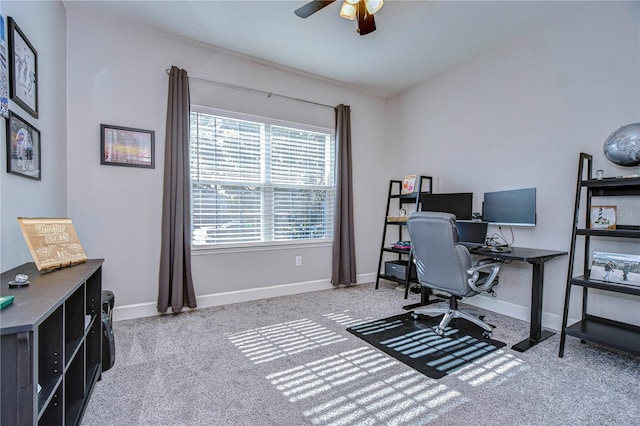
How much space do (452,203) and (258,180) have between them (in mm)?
2222

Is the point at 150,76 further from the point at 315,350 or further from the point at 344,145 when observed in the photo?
the point at 315,350

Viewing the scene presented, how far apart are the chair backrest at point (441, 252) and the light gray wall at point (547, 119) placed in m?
0.92

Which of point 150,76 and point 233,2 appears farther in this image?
point 150,76

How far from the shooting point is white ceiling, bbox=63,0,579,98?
8.44 ft

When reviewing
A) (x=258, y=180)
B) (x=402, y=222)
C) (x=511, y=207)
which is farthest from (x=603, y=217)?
(x=258, y=180)

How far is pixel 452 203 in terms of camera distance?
11.0ft

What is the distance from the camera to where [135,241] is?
2.93 m

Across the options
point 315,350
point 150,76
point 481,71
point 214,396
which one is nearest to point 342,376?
point 315,350

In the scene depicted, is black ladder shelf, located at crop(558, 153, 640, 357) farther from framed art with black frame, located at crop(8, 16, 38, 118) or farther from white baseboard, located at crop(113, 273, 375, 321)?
framed art with black frame, located at crop(8, 16, 38, 118)

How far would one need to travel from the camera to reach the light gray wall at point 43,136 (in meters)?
1.58

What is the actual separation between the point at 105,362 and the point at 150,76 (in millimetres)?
2538

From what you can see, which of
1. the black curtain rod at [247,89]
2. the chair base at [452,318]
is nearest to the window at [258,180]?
the black curtain rod at [247,89]

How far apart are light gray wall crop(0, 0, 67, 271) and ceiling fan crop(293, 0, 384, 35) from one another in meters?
1.71

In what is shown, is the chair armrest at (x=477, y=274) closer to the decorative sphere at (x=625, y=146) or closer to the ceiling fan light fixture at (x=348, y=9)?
the decorative sphere at (x=625, y=146)
